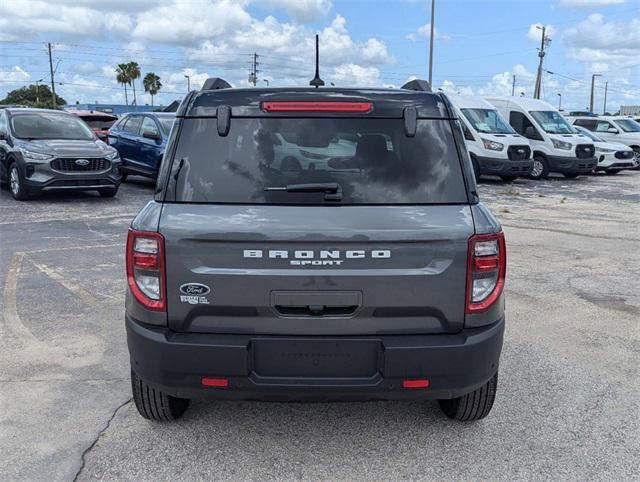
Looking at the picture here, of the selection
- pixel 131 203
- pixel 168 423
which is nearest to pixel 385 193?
pixel 168 423

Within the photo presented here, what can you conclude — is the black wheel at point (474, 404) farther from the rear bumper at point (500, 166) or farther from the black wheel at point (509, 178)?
the black wheel at point (509, 178)

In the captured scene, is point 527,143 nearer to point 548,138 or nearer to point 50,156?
point 548,138

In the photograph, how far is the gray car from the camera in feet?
36.7

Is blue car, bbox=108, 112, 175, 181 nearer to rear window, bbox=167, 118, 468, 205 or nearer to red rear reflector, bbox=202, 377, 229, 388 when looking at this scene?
rear window, bbox=167, 118, 468, 205

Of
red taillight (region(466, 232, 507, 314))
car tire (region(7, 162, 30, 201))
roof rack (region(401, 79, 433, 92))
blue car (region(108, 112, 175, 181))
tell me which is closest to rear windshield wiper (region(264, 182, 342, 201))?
red taillight (region(466, 232, 507, 314))

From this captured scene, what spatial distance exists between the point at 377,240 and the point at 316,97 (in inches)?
30.7

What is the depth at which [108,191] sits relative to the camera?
1259 cm

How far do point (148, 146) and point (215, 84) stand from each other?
10.7 metres

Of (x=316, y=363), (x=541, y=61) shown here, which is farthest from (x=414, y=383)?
(x=541, y=61)

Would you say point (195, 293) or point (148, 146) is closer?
point (195, 293)

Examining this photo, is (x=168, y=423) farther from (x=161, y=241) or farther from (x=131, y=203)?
(x=131, y=203)

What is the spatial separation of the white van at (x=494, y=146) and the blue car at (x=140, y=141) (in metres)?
7.90

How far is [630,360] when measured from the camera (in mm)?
4504

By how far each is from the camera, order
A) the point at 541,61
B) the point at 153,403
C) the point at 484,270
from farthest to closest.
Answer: the point at 541,61 < the point at 153,403 < the point at 484,270
